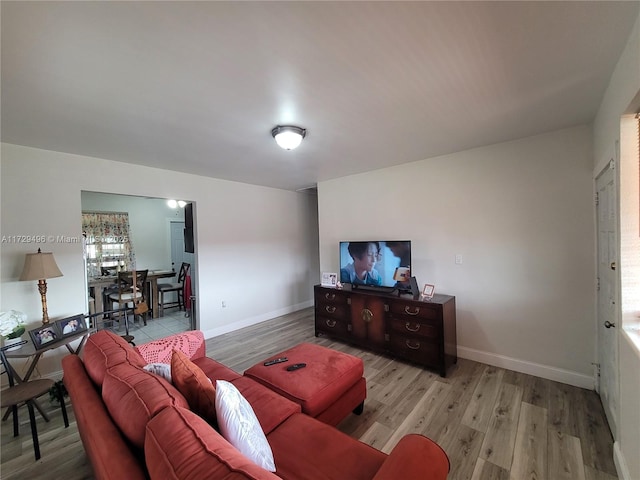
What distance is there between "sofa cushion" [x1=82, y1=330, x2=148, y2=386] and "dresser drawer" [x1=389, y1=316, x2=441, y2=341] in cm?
250

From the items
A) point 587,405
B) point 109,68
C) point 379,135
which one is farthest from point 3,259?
point 587,405

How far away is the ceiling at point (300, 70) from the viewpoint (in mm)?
1188

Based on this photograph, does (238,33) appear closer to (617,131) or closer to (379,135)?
(379,135)

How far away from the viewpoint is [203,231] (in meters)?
4.04

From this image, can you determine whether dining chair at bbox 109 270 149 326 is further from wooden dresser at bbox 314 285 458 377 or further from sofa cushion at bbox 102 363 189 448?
sofa cushion at bbox 102 363 189 448

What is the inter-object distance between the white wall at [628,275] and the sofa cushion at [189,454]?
1.88 metres

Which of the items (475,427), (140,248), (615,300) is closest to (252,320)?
(140,248)

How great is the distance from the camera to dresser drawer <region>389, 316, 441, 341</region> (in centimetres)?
277

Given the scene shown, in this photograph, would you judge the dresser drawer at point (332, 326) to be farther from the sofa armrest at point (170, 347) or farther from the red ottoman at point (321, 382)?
the sofa armrest at point (170, 347)

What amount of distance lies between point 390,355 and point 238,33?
3391 millimetres

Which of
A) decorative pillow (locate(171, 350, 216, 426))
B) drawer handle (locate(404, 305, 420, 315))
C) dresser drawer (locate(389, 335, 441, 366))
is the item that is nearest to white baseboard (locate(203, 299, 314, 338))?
dresser drawer (locate(389, 335, 441, 366))

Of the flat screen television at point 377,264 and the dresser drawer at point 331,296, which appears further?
the dresser drawer at point 331,296

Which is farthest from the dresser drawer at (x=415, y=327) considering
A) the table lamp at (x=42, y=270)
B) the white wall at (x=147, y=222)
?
the white wall at (x=147, y=222)

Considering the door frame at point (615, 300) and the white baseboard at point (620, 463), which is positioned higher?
the door frame at point (615, 300)
